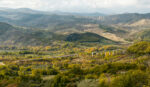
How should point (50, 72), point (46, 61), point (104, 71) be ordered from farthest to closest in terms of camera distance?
point (46, 61), point (50, 72), point (104, 71)

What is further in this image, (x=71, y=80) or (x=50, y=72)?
(x=50, y=72)

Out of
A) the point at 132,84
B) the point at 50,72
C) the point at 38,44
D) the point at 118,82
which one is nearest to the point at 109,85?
the point at 118,82

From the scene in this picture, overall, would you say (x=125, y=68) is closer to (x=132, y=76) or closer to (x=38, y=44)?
(x=132, y=76)

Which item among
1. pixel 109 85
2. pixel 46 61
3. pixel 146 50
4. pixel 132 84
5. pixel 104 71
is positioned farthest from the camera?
pixel 46 61

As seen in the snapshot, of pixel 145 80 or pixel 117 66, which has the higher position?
pixel 145 80

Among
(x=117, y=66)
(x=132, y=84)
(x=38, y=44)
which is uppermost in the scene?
(x=132, y=84)

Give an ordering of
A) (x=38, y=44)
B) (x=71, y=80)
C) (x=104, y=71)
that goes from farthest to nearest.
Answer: (x=38, y=44) < (x=104, y=71) < (x=71, y=80)

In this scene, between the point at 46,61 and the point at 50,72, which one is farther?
the point at 46,61

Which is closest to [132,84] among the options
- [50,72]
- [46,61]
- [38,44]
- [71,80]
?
[71,80]

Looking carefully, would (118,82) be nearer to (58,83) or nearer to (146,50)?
(58,83)
